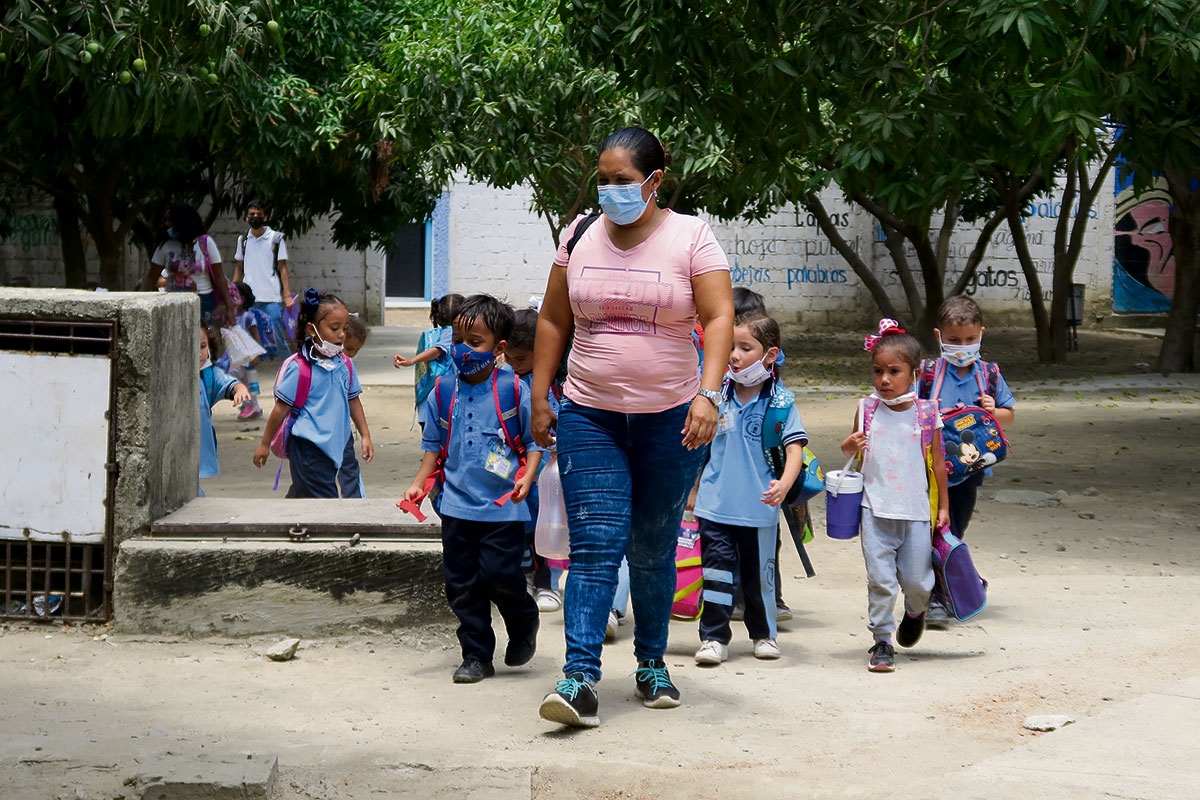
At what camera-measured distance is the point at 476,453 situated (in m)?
4.73

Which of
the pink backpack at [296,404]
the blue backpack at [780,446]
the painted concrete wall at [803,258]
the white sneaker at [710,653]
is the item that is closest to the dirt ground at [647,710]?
the white sneaker at [710,653]

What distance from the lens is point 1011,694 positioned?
4.73 meters

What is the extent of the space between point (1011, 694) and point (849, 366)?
44.6ft

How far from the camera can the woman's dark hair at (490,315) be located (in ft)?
15.6

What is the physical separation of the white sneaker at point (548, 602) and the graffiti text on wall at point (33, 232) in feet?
69.8

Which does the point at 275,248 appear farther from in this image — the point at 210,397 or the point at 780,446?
the point at 780,446

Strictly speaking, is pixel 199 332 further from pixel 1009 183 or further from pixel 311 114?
pixel 1009 183

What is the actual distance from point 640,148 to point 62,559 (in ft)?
9.14

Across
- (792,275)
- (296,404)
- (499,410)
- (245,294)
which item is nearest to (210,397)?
(296,404)

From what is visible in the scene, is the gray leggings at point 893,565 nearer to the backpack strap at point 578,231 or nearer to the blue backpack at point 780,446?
the blue backpack at point 780,446

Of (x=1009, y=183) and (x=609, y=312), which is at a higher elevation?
(x=1009, y=183)

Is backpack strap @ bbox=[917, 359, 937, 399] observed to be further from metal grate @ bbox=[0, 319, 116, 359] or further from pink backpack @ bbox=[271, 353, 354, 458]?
metal grate @ bbox=[0, 319, 116, 359]

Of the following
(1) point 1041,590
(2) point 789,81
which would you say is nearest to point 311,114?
(2) point 789,81

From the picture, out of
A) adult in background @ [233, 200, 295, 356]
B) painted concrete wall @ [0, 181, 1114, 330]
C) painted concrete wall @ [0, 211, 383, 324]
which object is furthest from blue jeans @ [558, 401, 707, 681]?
painted concrete wall @ [0, 211, 383, 324]
